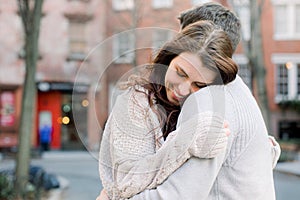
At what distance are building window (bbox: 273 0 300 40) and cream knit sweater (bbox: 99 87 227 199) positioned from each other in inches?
1055

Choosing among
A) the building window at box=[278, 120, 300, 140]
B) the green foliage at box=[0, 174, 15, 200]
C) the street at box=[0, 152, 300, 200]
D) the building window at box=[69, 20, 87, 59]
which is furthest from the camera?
the building window at box=[278, 120, 300, 140]

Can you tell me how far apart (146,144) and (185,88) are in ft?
0.56

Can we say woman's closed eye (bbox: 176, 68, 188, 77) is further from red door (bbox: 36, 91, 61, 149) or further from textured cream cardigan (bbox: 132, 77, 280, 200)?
red door (bbox: 36, 91, 61, 149)

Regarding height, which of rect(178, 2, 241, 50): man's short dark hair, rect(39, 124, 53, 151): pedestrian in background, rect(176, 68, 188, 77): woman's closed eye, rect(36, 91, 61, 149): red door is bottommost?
rect(39, 124, 53, 151): pedestrian in background

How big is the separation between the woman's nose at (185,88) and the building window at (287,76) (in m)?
26.3

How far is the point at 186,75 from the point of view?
4.82ft

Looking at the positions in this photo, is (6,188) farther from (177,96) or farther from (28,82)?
(177,96)

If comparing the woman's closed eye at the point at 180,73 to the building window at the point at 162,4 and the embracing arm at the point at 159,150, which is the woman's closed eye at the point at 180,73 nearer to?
the embracing arm at the point at 159,150

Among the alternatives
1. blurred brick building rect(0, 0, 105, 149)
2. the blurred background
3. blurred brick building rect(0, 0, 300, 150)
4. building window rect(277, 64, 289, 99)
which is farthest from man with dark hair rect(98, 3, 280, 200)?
building window rect(277, 64, 289, 99)

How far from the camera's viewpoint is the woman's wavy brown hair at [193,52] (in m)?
1.47

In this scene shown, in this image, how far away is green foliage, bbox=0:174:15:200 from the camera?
356 inches

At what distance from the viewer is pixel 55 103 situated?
2598cm

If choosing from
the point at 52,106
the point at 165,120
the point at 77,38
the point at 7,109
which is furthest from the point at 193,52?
the point at 52,106

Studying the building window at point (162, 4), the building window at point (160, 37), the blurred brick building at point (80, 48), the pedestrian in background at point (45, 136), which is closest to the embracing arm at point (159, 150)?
the building window at point (160, 37)
